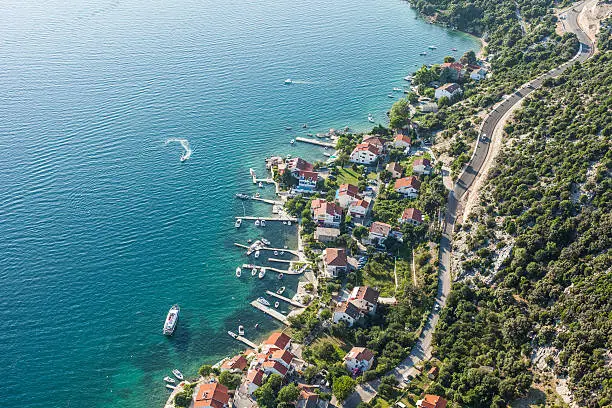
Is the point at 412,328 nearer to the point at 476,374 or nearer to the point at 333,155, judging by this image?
the point at 476,374

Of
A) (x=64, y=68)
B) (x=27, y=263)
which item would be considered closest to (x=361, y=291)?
(x=27, y=263)

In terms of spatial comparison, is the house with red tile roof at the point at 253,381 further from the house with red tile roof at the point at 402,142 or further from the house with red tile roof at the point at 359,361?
the house with red tile roof at the point at 402,142

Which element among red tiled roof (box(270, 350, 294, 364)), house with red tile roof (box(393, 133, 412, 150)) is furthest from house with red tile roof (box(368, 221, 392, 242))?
house with red tile roof (box(393, 133, 412, 150))

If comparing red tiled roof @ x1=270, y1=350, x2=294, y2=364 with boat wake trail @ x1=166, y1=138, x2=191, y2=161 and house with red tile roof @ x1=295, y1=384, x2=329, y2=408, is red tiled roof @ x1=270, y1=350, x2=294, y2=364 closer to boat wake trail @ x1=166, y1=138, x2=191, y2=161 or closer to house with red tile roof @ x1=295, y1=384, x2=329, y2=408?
house with red tile roof @ x1=295, y1=384, x2=329, y2=408

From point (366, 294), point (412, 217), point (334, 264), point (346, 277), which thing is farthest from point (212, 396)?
point (412, 217)

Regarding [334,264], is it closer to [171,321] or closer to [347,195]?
[347,195]

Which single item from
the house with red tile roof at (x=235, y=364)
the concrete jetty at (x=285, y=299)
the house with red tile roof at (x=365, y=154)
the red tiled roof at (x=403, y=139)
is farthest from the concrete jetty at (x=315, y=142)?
the house with red tile roof at (x=235, y=364)

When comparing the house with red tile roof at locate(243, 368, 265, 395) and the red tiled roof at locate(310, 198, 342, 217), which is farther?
the red tiled roof at locate(310, 198, 342, 217)

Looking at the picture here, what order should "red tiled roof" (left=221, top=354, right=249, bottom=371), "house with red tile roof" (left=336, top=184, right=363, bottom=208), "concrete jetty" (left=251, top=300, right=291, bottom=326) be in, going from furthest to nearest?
"house with red tile roof" (left=336, top=184, right=363, bottom=208)
"concrete jetty" (left=251, top=300, right=291, bottom=326)
"red tiled roof" (left=221, top=354, right=249, bottom=371)
